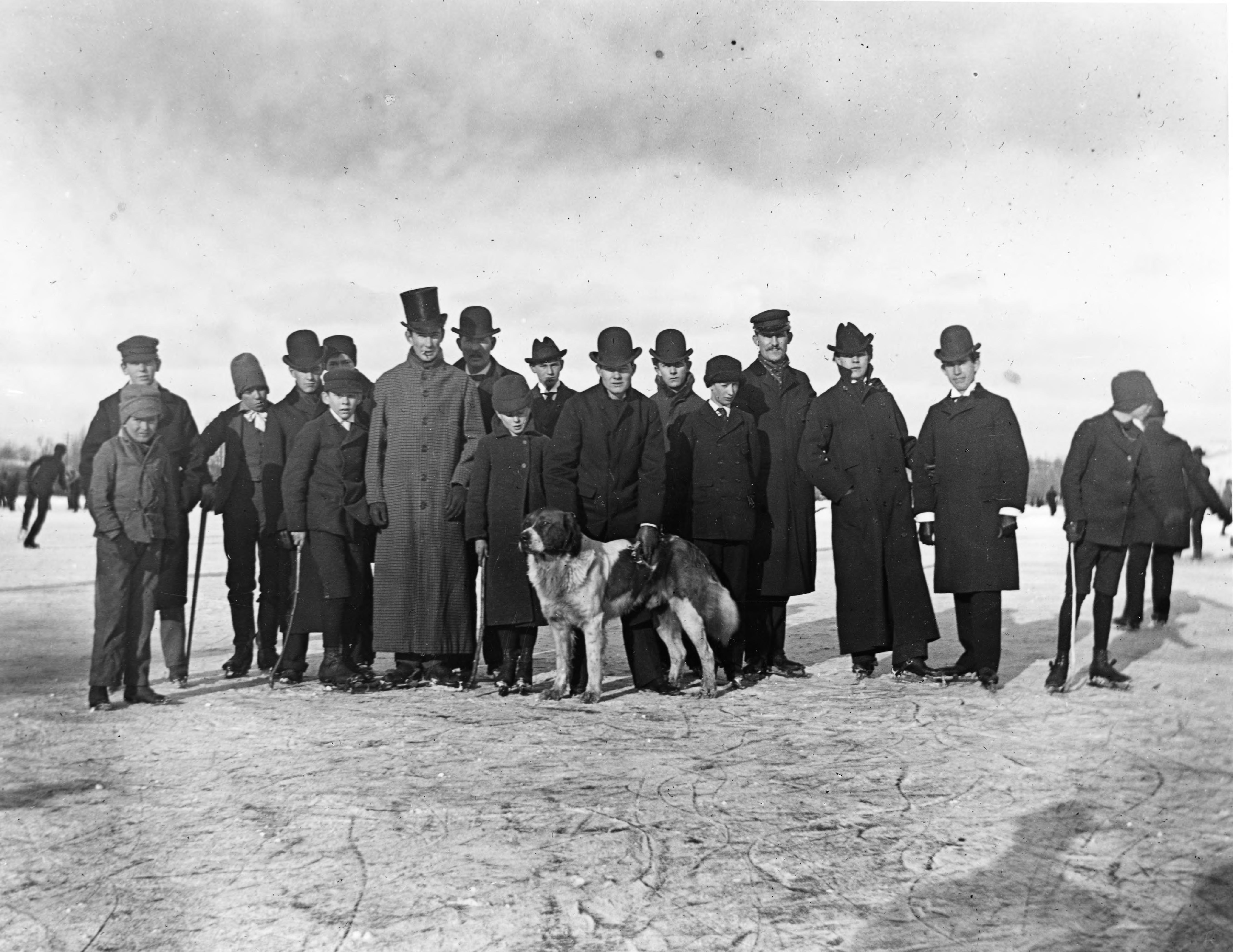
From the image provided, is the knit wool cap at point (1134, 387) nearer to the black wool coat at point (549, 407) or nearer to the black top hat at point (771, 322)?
the black top hat at point (771, 322)

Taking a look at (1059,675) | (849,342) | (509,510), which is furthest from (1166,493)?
(509,510)

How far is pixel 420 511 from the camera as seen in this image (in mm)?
6230

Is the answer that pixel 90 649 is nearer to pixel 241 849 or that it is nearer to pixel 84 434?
pixel 84 434

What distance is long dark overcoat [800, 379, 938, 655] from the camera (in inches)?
251

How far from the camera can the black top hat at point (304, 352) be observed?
5.43 m

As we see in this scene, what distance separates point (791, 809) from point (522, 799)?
3.20 ft

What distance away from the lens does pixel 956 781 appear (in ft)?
13.7

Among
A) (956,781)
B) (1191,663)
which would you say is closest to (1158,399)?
(1191,663)

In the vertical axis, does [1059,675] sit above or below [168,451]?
below

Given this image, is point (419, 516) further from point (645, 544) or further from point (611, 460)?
point (645, 544)

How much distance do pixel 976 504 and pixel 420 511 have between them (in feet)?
10.3

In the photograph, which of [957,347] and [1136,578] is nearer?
[1136,578]

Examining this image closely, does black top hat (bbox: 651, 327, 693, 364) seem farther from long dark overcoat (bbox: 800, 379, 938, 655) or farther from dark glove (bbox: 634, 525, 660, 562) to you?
dark glove (bbox: 634, 525, 660, 562)

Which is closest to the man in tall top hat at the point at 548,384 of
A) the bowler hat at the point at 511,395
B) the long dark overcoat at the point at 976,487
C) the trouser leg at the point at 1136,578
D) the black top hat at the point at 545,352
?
the black top hat at the point at 545,352
